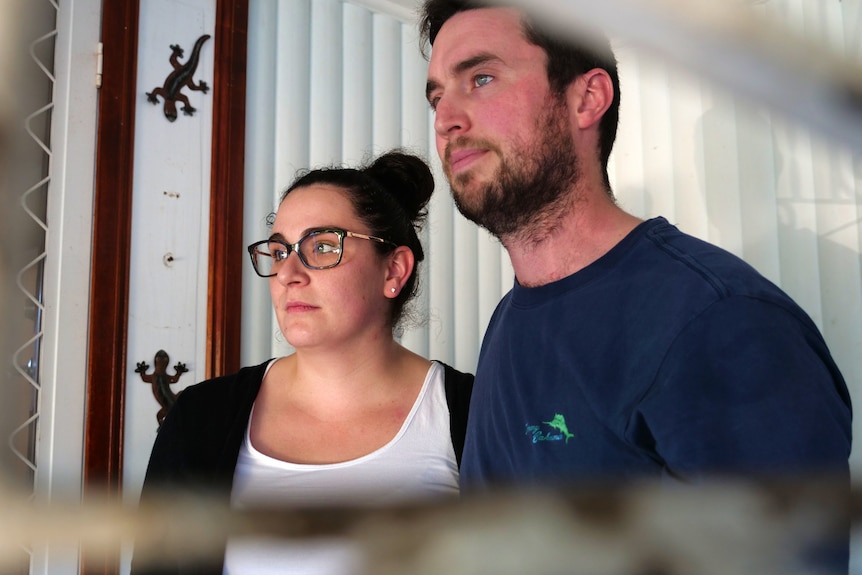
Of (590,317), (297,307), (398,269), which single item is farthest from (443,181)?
(590,317)

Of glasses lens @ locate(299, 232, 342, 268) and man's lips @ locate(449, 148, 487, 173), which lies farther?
glasses lens @ locate(299, 232, 342, 268)

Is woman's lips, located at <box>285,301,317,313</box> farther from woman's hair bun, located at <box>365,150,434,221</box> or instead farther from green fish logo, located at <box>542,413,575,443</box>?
green fish logo, located at <box>542,413,575,443</box>

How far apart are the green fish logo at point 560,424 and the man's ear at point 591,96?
0.54 m

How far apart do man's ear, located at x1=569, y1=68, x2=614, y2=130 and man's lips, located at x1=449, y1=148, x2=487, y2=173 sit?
204mm

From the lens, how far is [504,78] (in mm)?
1244

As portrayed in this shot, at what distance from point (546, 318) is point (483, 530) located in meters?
1.00

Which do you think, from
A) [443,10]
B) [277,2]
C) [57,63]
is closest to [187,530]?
[443,10]

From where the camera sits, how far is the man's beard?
119 centimetres

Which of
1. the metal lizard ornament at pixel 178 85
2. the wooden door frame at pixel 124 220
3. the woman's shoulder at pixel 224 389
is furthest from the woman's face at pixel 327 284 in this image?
the metal lizard ornament at pixel 178 85

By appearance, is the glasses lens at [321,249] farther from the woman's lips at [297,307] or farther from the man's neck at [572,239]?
→ the man's neck at [572,239]

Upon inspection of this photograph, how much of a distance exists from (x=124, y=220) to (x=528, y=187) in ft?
4.65

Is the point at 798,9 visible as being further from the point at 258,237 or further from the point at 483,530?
the point at 483,530

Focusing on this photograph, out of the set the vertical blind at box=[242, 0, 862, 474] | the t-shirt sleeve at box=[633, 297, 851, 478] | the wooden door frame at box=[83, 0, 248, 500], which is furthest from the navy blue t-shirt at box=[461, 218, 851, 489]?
the wooden door frame at box=[83, 0, 248, 500]

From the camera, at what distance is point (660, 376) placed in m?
0.88
